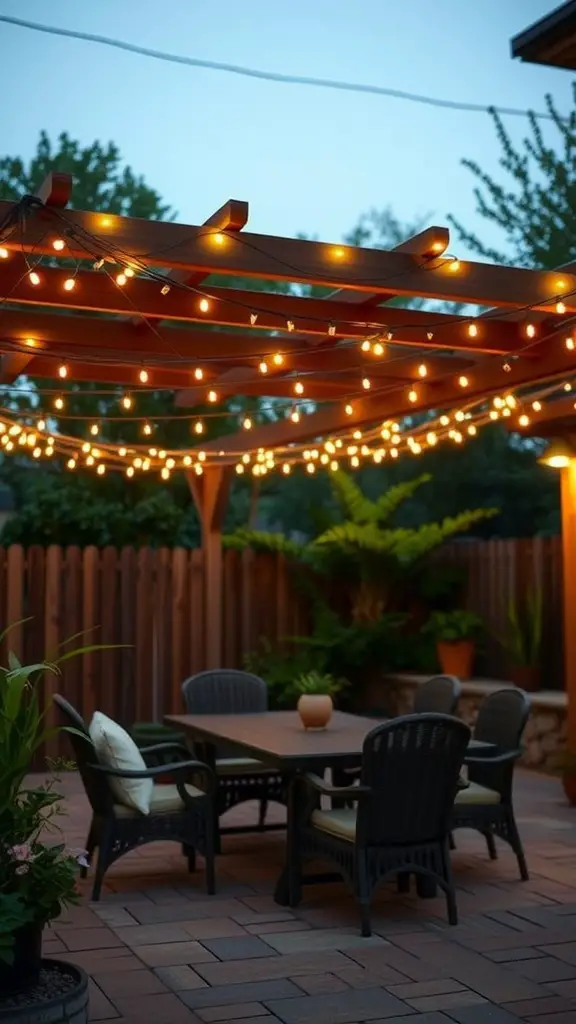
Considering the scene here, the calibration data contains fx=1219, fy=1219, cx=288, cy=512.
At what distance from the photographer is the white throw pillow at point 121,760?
16.9ft

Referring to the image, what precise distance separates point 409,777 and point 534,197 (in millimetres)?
8586

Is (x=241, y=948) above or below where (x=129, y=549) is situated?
below

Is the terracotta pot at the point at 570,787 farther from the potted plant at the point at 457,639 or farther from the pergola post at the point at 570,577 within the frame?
the potted plant at the point at 457,639

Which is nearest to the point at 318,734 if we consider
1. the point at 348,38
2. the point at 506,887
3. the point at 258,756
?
the point at 258,756

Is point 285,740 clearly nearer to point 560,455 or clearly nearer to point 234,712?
point 234,712

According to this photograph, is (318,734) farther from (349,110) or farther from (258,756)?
(349,110)

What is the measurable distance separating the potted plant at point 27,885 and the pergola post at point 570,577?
4879 millimetres

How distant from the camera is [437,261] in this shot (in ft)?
17.0

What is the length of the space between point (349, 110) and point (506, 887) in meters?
21.1

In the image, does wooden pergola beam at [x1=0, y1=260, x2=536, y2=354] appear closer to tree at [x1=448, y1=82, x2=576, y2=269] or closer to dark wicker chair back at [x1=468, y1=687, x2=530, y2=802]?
dark wicker chair back at [x1=468, y1=687, x2=530, y2=802]

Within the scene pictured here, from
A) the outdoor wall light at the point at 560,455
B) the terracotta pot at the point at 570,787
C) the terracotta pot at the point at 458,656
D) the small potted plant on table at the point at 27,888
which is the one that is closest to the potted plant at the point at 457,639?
the terracotta pot at the point at 458,656

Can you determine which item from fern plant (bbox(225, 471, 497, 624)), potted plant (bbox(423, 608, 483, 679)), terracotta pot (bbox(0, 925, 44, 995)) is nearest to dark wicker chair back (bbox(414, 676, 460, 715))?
terracotta pot (bbox(0, 925, 44, 995))

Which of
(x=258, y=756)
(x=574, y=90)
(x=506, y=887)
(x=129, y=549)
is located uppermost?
(x=574, y=90)

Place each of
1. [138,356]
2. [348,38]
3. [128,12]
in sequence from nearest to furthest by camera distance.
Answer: [138,356], [128,12], [348,38]
